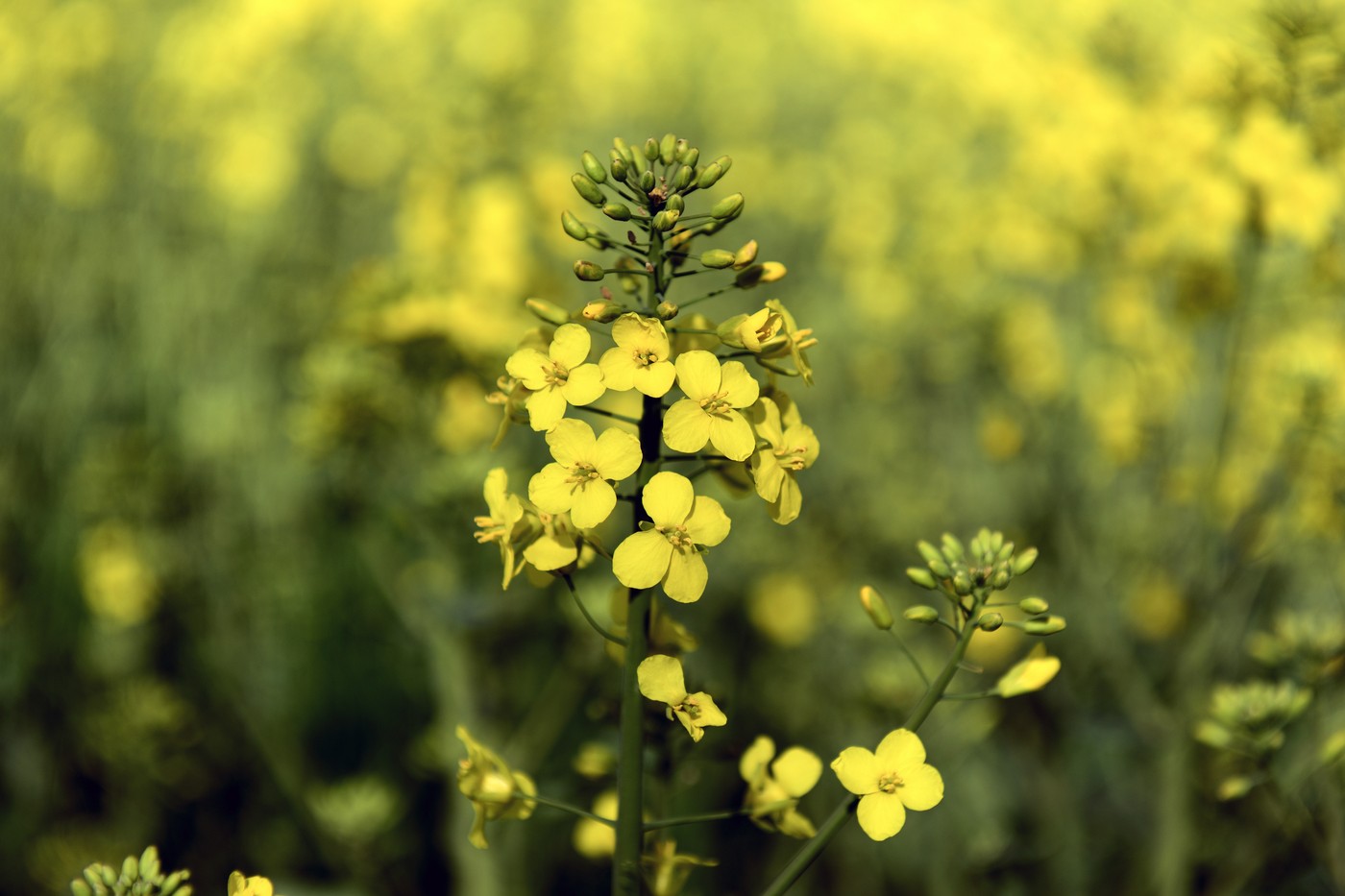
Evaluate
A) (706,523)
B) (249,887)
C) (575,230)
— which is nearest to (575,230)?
(575,230)

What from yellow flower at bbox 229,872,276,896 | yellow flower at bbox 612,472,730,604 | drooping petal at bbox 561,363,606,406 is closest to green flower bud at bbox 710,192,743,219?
drooping petal at bbox 561,363,606,406

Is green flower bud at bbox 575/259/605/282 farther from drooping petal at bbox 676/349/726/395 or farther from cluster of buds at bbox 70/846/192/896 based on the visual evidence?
cluster of buds at bbox 70/846/192/896

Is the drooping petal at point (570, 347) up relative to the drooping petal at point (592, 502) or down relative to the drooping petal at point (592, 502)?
up

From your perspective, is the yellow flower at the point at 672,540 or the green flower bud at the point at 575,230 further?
the green flower bud at the point at 575,230

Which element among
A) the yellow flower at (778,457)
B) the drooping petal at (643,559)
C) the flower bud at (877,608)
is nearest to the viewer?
the drooping petal at (643,559)

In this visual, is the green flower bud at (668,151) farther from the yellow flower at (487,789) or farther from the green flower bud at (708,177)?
the yellow flower at (487,789)

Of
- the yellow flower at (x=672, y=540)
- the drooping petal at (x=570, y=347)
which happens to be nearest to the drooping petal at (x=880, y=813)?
the yellow flower at (x=672, y=540)
